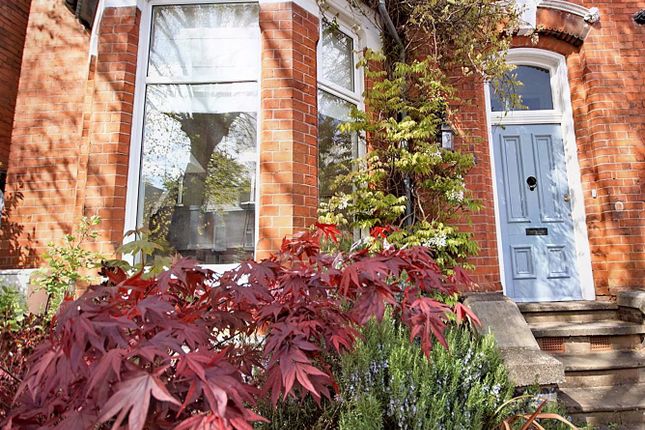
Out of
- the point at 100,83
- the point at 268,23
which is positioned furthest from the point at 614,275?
the point at 100,83

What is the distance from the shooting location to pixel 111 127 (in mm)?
3484

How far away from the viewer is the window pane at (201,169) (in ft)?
11.8

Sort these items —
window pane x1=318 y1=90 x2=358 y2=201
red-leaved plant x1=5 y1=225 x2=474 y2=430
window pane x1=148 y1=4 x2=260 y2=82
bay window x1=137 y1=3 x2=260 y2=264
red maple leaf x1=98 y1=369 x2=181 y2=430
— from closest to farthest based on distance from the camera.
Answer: red maple leaf x1=98 y1=369 x2=181 y2=430 < red-leaved plant x1=5 y1=225 x2=474 y2=430 < bay window x1=137 y1=3 x2=260 y2=264 < window pane x1=148 y1=4 x2=260 y2=82 < window pane x1=318 y1=90 x2=358 y2=201

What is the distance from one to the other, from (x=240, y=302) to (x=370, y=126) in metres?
2.84

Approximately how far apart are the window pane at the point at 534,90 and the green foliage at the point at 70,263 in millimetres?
4701

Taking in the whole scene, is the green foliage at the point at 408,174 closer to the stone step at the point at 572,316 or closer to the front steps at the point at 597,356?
the stone step at the point at 572,316

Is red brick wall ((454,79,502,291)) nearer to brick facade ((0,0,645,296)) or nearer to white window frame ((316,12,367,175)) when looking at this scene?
brick facade ((0,0,645,296))

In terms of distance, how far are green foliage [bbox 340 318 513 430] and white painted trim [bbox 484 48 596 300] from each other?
2557mm

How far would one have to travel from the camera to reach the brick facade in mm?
3465

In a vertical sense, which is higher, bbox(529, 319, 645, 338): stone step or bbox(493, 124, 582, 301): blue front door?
bbox(493, 124, 582, 301): blue front door

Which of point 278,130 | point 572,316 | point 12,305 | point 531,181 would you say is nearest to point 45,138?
point 12,305

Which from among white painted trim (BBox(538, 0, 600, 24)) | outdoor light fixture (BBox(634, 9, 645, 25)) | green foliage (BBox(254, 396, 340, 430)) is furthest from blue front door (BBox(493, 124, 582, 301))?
green foliage (BBox(254, 396, 340, 430))

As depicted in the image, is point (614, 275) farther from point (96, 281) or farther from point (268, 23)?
point (96, 281)

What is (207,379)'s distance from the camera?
0.97 metres
